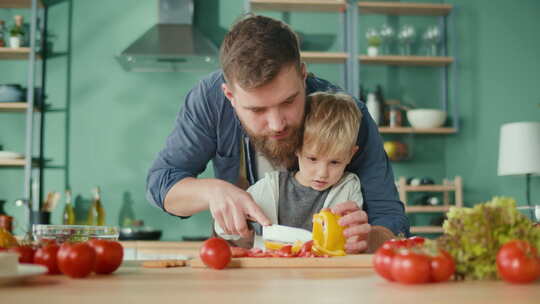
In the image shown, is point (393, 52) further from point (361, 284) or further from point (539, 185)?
point (361, 284)

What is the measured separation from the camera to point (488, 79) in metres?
A: 4.57

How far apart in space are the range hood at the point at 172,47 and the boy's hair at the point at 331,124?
2.05 meters

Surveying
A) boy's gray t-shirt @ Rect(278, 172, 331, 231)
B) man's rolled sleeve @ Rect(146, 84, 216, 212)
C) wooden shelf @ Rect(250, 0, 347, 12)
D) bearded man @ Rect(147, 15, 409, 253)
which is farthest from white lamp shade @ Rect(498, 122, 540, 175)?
man's rolled sleeve @ Rect(146, 84, 216, 212)

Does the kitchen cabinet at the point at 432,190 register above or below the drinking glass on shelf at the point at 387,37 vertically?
below

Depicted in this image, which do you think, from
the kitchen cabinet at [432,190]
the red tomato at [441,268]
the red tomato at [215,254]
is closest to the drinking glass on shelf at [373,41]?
the kitchen cabinet at [432,190]

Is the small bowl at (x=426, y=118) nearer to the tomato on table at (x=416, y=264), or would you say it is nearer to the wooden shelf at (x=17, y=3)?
the wooden shelf at (x=17, y=3)

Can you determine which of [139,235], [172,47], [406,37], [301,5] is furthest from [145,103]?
[406,37]

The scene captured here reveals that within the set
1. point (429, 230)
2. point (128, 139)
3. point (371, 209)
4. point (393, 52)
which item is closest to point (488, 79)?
point (393, 52)

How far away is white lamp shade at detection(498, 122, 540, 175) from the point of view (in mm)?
3930

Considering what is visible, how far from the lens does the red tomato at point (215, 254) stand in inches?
50.4

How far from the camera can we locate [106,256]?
1.15m

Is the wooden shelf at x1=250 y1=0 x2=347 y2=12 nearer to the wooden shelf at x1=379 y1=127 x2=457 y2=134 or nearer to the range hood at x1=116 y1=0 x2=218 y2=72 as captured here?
the range hood at x1=116 y1=0 x2=218 y2=72

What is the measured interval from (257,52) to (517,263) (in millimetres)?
968

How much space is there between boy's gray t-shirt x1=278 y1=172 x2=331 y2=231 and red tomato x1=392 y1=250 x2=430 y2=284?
117 cm
